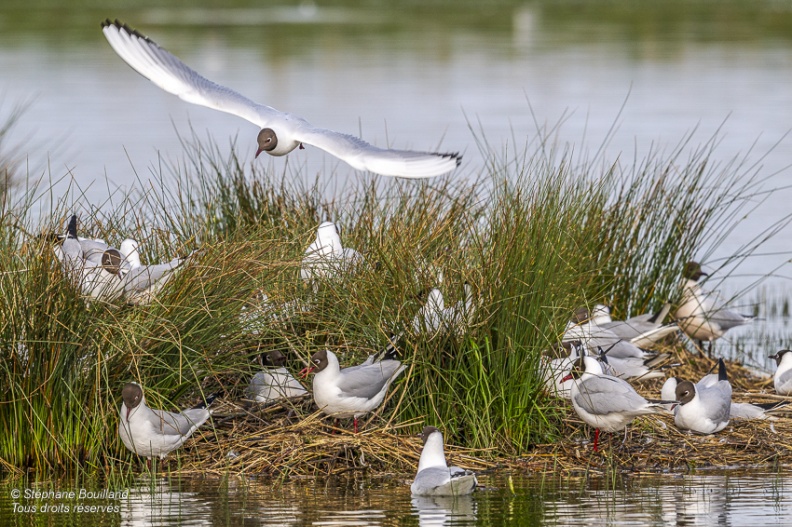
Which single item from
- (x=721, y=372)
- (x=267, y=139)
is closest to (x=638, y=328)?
(x=721, y=372)

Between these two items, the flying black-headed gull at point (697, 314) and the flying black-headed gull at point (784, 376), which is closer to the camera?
the flying black-headed gull at point (784, 376)

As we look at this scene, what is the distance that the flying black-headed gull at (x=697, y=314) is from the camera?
396 inches

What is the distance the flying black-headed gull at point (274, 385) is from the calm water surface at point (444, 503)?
0.82 m

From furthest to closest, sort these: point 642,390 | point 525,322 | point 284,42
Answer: point 284,42, point 642,390, point 525,322

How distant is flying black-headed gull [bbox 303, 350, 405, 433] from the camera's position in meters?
7.53

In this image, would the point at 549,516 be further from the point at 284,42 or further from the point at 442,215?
the point at 284,42

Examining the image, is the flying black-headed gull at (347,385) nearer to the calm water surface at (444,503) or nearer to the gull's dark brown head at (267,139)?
the calm water surface at (444,503)

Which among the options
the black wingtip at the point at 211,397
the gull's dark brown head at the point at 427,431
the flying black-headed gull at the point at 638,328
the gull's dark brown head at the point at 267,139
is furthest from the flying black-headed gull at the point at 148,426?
the flying black-headed gull at the point at 638,328

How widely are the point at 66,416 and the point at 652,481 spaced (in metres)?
3.12

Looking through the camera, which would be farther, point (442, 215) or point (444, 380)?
point (442, 215)

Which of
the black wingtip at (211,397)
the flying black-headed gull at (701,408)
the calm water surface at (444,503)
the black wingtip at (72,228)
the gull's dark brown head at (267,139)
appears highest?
the gull's dark brown head at (267,139)

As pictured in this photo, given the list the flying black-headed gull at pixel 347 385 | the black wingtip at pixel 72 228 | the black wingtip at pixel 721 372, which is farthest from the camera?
the black wingtip at pixel 72 228

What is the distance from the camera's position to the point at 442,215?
31.8 ft

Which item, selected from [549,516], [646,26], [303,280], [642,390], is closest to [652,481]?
[549,516]
